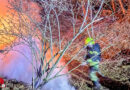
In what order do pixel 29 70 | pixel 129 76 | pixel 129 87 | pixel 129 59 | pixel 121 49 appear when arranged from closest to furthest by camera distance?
pixel 129 87, pixel 129 76, pixel 129 59, pixel 121 49, pixel 29 70

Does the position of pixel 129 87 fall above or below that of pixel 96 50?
below

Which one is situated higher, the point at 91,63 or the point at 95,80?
the point at 91,63

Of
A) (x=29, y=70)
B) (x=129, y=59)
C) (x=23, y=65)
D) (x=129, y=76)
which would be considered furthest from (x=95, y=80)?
(x=23, y=65)

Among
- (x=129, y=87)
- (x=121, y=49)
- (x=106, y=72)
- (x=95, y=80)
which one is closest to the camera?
(x=129, y=87)

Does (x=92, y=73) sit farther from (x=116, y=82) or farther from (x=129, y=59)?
(x=129, y=59)

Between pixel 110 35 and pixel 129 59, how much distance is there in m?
2.15

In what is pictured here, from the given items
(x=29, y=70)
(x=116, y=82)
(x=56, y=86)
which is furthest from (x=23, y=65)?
(x=116, y=82)

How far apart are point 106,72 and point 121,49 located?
8.19 ft

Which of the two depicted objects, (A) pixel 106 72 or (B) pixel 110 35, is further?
(B) pixel 110 35

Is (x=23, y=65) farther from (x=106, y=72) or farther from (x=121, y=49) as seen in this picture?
(x=121, y=49)

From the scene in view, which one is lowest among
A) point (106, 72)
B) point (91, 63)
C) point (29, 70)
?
point (29, 70)

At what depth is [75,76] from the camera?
7.41 meters

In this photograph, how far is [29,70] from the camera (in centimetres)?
946

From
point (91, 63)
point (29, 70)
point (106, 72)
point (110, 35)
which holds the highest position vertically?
point (110, 35)
